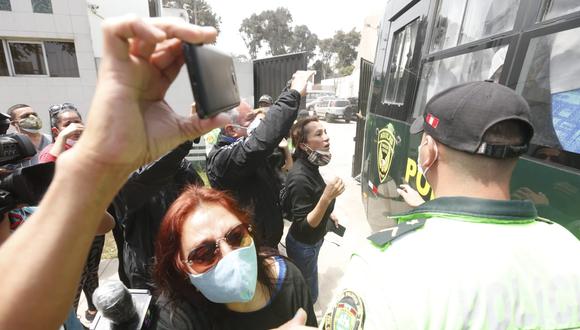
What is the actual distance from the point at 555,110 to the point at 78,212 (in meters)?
1.87

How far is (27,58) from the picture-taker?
27.3ft

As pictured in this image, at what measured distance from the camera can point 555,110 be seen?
4.68 ft

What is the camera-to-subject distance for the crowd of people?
1.69ft

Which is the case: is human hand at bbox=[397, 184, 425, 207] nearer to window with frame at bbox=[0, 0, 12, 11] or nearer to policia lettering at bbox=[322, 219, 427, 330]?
policia lettering at bbox=[322, 219, 427, 330]

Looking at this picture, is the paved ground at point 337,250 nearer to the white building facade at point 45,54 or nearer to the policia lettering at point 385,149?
the policia lettering at point 385,149

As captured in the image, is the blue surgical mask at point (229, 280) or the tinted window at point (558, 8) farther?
the tinted window at point (558, 8)

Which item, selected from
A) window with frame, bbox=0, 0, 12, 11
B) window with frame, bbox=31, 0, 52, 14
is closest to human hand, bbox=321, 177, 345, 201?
window with frame, bbox=31, 0, 52, 14

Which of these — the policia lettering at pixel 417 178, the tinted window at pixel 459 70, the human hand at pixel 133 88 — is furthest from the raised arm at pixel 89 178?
the policia lettering at pixel 417 178

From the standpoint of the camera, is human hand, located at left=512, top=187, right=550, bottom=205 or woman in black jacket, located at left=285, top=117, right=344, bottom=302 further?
woman in black jacket, located at left=285, top=117, right=344, bottom=302

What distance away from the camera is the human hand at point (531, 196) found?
1.39 metres

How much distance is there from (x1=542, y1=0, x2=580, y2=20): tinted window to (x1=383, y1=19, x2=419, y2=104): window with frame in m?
1.47

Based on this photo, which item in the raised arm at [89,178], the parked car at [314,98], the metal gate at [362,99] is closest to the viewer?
the raised arm at [89,178]

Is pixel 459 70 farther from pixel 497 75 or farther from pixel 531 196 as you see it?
pixel 531 196

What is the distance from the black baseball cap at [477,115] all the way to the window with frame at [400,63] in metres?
2.00
